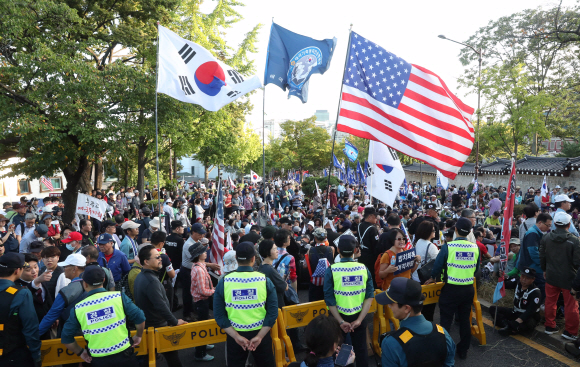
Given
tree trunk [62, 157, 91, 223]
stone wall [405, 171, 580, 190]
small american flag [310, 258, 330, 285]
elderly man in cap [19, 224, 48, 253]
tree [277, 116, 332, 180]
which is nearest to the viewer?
small american flag [310, 258, 330, 285]

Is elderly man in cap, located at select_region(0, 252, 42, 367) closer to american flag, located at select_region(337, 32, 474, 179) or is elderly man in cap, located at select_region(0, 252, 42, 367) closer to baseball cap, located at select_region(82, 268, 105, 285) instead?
baseball cap, located at select_region(82, 268, 105, 285)

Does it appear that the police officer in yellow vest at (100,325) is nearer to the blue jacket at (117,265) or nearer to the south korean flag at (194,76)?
the blue jacket at (117,265)

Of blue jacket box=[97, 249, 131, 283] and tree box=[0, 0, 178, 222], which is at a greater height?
tree box=[0, 0, 178, 222]

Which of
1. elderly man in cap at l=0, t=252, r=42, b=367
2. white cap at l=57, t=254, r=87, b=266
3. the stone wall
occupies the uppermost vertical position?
the stone wall

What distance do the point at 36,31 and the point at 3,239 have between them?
9.39 m

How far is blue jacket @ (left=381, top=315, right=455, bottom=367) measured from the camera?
8.32ft

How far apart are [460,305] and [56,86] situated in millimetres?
12899

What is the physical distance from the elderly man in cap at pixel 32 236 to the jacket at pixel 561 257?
891 centimetres

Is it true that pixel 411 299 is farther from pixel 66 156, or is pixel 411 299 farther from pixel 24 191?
pixel 24 191

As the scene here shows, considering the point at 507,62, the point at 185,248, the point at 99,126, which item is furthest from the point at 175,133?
the point at 507,62

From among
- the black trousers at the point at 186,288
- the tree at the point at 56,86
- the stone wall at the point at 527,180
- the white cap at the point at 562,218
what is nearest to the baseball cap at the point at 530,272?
the white cap at the point at 562,218

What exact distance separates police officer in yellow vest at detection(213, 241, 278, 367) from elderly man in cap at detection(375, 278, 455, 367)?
4.32 feet

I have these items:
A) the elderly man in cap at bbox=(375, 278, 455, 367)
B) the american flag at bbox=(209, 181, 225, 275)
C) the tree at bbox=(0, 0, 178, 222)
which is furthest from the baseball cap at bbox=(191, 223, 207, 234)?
the tree at bbox=(0, 0, 178, 222)

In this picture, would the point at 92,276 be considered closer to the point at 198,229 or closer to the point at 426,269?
the point at 198,229
